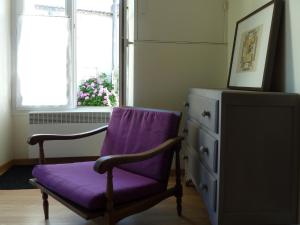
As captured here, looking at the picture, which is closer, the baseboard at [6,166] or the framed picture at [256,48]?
the framed picture at [256,48]

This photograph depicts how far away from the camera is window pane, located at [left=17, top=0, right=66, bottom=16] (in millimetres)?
3725

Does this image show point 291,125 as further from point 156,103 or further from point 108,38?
point 108,38

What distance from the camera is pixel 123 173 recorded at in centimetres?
221

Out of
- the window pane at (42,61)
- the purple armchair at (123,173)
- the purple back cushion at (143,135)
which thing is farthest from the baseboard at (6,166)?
the purple back cushion at (143,135)

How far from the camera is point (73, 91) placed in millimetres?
3949

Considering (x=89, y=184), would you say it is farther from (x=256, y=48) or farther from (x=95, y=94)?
(x=95, y=94)

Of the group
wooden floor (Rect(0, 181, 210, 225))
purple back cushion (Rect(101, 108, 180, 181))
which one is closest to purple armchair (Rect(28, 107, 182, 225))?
purple back cushion (Rect(101, 108, 180, 181))

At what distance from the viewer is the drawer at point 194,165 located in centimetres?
234

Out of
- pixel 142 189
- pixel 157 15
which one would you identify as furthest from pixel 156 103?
pixel 142 189

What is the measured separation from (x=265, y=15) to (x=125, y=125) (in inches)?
49.9

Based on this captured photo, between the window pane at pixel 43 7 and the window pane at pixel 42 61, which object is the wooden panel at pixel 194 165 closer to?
the window pane at pixel 42 61

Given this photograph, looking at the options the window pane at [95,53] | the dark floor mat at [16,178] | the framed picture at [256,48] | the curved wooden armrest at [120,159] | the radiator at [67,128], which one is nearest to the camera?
the curved wooden armrest at [120,159]

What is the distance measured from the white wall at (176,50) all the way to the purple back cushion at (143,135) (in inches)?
23.8

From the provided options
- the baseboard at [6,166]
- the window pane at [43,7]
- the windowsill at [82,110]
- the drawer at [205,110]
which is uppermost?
the window pane at [43,7]
